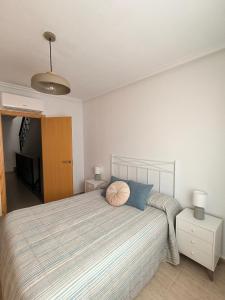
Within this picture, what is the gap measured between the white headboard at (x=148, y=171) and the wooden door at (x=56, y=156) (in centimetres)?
117

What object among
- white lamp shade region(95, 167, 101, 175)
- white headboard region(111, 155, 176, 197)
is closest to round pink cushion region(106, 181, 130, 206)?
white headboard region(111, 155, 176, 197)

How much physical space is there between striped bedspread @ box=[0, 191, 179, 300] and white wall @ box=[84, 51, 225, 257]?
2.14ft

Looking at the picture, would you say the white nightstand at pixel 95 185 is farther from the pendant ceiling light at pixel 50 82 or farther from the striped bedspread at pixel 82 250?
the pendant ceiling light at pixel 50 82

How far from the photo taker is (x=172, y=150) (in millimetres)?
2244

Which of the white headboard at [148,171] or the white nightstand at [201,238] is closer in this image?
the white nightstand at [201,238]

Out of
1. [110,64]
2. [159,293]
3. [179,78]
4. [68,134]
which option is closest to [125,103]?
[110,64]

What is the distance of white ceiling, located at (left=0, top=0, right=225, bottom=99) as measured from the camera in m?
1.27

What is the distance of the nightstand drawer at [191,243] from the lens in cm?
161

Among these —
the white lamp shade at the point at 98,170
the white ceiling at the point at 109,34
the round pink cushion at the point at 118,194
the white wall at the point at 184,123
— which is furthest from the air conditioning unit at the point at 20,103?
the round pink cushion at the point at 118,194

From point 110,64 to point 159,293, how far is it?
285 cm

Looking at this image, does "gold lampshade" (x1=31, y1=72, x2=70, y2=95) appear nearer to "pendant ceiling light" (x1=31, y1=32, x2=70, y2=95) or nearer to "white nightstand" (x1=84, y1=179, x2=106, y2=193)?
"pendant ceiling light" (x1=31, y1=32, x2=70, y2=95)

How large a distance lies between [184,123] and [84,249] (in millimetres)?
1945

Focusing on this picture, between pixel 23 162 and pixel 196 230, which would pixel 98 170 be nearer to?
pixel 196 230

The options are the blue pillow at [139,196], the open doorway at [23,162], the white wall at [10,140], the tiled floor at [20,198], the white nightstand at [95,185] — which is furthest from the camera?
the white wall at [10,140]
